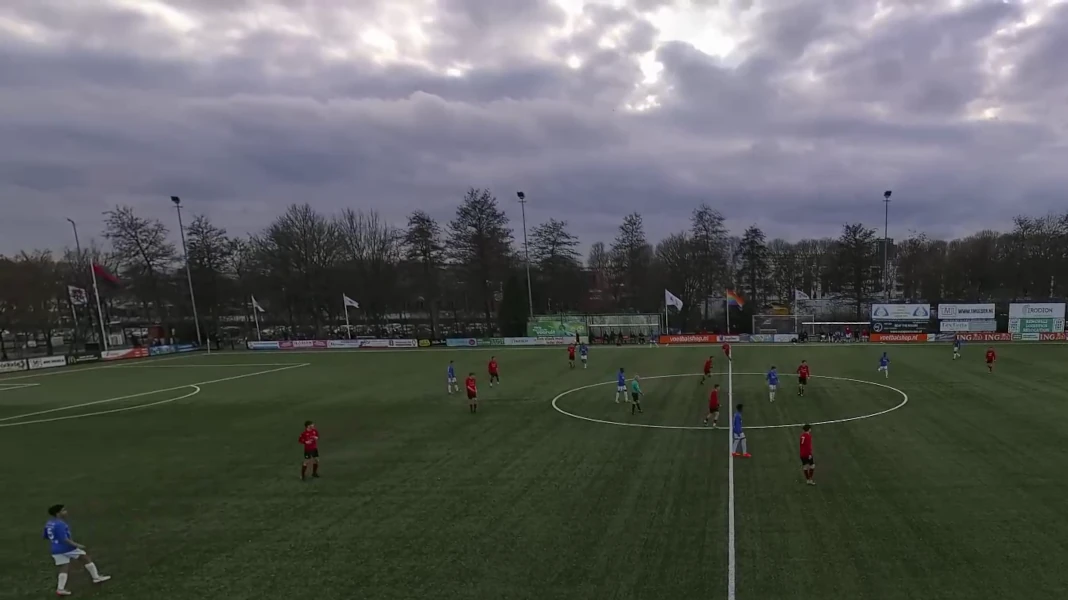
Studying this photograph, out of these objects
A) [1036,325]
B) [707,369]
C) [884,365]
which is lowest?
[1036,325]

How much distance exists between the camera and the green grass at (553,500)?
30.1 feet

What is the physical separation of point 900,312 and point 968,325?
5526 mm

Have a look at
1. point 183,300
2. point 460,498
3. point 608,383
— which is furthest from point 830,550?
point 183,300

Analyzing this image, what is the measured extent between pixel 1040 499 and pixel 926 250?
7680cm

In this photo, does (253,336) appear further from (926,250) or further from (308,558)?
(926,250)

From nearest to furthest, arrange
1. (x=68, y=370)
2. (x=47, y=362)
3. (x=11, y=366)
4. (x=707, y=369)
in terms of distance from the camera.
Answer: (x=707, y=369), (x=68, y=370), (x=11, y=366), (x=47, y=362)

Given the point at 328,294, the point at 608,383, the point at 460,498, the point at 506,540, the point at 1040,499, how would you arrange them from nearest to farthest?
the point at 506,540 < the point at 1040,499 < the point at 460,498 < the point at 608,383 < the point at 328,294

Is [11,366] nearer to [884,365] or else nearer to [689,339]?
[689,339]

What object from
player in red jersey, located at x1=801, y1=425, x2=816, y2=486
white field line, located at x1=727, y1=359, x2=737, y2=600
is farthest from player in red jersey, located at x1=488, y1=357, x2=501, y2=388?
player in red jersey, located at x1=801, y1=425, x2=816, y2=486

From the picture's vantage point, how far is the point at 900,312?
50.2m

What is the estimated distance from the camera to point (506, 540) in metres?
10.7

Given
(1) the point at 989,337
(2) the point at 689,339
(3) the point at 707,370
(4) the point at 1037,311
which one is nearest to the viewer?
(3) the point at 707,370

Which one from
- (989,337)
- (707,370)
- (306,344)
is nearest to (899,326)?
(989,337)

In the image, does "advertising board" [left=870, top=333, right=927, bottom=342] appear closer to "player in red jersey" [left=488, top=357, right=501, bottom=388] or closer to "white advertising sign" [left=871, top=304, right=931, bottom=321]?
"white advertising sign" [left=871, top=304, right=931, bottom=321]
